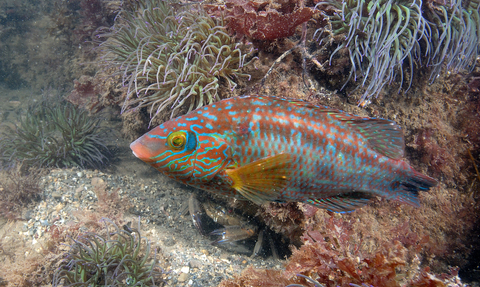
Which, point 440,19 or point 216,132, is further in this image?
point 440,19

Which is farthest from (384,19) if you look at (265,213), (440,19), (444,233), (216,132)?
(444,233)

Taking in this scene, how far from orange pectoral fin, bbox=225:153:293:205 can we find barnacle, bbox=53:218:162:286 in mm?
2190

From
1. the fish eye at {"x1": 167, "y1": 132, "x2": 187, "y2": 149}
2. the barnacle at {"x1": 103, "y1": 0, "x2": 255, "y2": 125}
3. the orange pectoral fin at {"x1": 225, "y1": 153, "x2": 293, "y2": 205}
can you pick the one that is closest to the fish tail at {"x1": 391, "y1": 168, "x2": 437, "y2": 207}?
the orange pectoral fin at {"x1": 225, "y1": 153, "x2": 293, "y2": 205}

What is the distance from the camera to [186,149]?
195 cm

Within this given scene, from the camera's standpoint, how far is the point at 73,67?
9.41m

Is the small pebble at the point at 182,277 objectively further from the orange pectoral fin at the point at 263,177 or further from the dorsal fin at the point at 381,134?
the dorsal fin at the point at 381,134

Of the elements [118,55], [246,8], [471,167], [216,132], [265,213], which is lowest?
[265,213]

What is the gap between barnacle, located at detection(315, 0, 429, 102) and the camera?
9.29ft

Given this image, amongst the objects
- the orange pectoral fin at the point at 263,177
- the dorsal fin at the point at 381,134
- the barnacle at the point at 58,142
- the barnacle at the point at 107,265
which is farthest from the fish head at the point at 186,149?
the barnacle at the point at 58,142

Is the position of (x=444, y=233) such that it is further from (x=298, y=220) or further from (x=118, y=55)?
(x=118, y=55)

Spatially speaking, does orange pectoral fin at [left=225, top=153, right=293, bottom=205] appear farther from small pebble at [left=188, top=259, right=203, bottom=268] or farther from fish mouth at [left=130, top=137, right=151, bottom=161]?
small pebble at [left=188, top=259, right=203, bottom=268]

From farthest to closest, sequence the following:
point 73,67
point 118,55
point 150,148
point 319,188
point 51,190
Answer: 1. point 73,67
2. point 51,190
3. point 118,55
4. point 319,188
5. point 150,148

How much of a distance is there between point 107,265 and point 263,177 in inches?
107

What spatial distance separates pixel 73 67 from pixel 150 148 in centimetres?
1006
